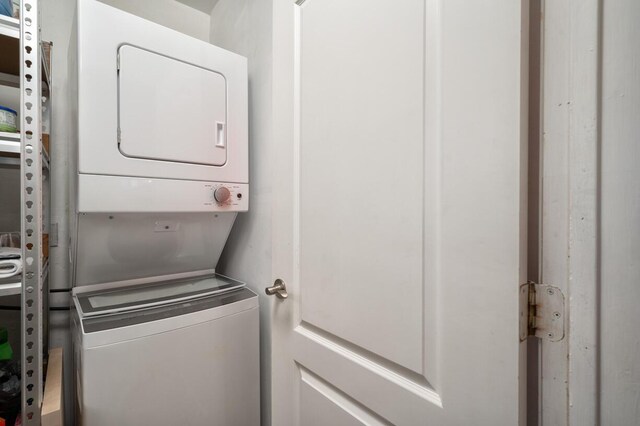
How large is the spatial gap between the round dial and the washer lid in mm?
453

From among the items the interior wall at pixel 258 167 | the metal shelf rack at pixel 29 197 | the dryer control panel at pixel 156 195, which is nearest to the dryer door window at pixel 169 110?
the dryer control panel at pixel 156 195

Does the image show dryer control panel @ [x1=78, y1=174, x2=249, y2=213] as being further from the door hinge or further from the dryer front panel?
the door hinge

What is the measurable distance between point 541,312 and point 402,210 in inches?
13.4

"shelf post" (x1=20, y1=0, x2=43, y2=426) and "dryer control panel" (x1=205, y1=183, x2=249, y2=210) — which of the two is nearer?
"shelf post" (x1=20, y1=0, x2=43, y2=426)

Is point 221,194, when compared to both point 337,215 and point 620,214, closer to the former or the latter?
point 337,215

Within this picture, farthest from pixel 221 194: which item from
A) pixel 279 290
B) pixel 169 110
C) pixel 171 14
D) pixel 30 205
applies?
pixel 171 14

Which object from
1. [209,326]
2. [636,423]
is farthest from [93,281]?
[636,423]

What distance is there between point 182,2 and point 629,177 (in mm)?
2468

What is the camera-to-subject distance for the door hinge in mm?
531

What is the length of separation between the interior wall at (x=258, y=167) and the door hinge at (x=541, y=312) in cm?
113

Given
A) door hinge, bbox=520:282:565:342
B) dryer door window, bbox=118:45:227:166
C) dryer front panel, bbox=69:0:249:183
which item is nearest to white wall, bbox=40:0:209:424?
dryer front panel, bbox=69:0:249:183

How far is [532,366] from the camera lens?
1.84 ft

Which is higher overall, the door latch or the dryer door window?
the dryer door window

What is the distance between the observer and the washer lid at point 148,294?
115 centimetres
